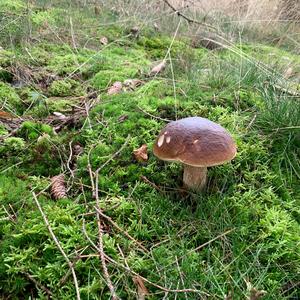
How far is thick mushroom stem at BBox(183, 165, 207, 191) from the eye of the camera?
1.95 m

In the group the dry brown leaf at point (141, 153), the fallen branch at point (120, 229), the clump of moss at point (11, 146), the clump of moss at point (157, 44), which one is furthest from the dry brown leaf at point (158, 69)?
the fallen branch at point (120, 229)

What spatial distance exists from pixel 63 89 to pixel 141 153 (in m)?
1.28

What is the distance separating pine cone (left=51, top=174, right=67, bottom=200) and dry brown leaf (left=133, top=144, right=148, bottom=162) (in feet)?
1.43

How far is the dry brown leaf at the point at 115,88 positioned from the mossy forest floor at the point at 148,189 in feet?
0.16

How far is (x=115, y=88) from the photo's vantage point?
10.2ft

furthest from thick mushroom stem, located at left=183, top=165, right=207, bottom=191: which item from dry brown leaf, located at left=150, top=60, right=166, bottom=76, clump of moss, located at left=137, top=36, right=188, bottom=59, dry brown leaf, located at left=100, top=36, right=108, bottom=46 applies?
dry brown leaf, located at left=100, top=36, right=108, bottom=46

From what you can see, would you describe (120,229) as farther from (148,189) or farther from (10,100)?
(10,100)

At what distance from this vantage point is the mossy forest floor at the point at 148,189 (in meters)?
1.53

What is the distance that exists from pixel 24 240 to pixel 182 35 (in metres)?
3.93

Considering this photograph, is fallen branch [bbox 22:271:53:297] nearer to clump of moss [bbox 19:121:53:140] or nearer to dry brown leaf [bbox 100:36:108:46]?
clump of moss [bbox 19:121:53:140]

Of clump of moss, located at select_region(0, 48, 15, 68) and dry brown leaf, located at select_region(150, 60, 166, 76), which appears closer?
clump of moss, located at select_region(0, 48, 15, 68)

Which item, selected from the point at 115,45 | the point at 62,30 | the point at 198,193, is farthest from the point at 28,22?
the point at 198,193

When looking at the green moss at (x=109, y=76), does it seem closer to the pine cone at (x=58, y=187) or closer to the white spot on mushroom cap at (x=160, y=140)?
the pine cone at (x=58, y=187)

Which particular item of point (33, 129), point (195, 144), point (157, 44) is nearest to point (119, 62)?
point (157, 44)
